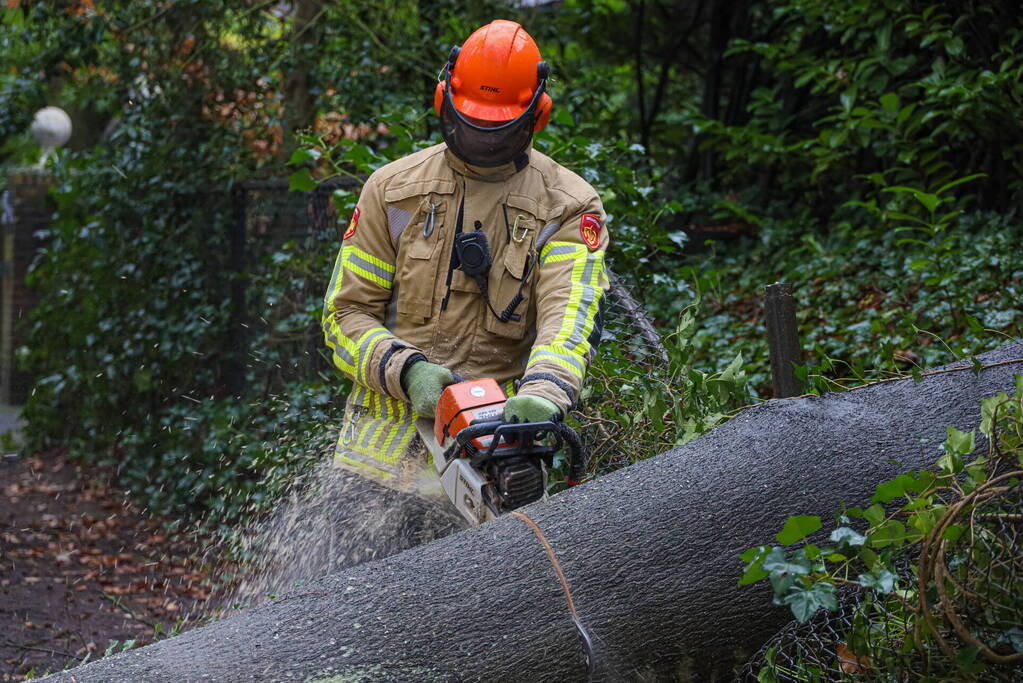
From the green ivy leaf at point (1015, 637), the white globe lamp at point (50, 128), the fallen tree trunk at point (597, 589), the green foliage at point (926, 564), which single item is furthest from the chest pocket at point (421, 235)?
the white globe lamp at point (50, 128)

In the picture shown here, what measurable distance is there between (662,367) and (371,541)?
1.26 meters

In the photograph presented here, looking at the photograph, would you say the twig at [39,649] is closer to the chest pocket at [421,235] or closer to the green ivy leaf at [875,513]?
the chest pocket at [421,235]

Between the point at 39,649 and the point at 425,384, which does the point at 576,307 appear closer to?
the point at 425,384

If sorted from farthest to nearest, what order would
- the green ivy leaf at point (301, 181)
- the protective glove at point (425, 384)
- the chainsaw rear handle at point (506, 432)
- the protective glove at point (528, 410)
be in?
the green ivy leaf at point (301, 181) < the protective glove at point (425, 384) < the protective glove at point (528, 410) < the chainsaw rear handle at point (506, 432)

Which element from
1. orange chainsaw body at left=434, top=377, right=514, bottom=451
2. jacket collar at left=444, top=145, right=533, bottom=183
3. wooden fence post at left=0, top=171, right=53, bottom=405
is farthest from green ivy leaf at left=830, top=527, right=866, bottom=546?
wooden fence post at left=0, top=171, right=53, bottom=405

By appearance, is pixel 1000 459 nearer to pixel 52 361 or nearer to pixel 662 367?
pixel 662 367

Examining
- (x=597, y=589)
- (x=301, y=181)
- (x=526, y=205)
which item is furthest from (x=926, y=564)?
(x=301, y=181)

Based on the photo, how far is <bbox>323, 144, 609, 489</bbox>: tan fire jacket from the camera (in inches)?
121

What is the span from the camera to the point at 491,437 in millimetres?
2492

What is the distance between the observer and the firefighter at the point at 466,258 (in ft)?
9.75

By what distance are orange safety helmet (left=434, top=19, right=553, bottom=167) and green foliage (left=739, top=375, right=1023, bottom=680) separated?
148cm

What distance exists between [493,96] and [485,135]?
13 centimetres

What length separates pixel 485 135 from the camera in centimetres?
295

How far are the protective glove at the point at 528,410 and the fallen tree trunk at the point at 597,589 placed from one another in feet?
0.76
